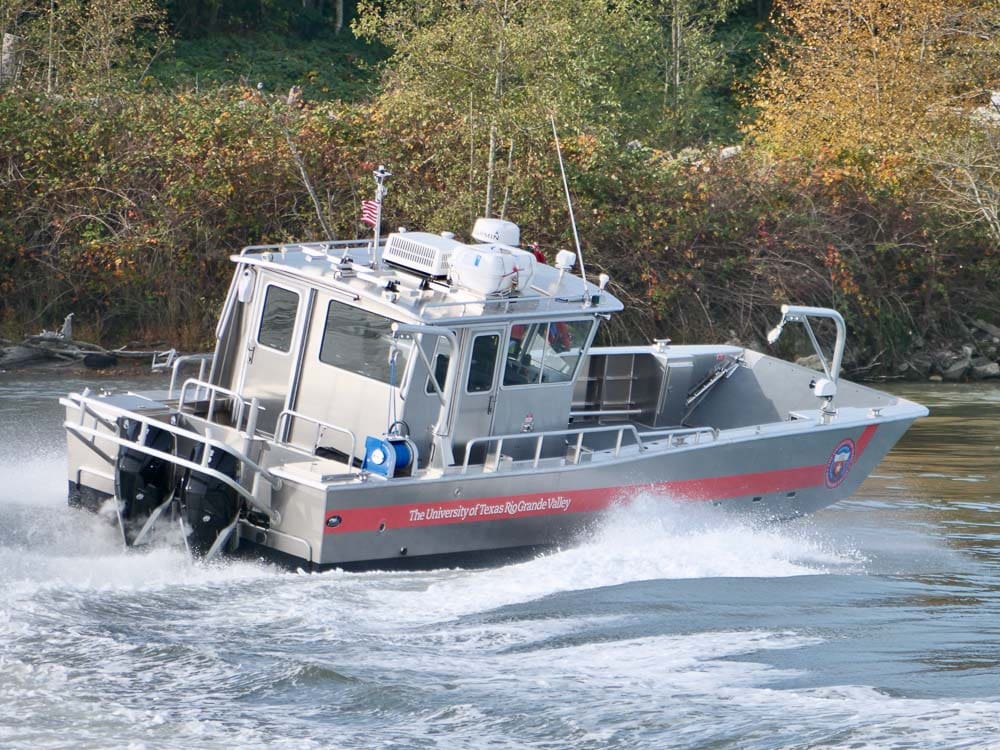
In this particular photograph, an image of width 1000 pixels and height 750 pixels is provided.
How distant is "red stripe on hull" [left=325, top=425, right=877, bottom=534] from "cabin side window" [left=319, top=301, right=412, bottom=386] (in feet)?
3.20

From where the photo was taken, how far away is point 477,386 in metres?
10.7

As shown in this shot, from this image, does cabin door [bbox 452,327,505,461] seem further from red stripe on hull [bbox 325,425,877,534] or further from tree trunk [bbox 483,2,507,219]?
tree trunk [bbox 483,2,507,219]

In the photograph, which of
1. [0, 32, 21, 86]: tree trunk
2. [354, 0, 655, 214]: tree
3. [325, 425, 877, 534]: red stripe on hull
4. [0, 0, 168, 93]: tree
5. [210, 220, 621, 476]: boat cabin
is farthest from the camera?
[0, 0, 168, 93]: tree

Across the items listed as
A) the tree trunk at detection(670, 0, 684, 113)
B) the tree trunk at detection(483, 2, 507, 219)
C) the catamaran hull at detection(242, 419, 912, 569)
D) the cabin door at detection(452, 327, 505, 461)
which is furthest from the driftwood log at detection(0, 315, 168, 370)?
the tree trunk at detection(670, 0, 684, 113)

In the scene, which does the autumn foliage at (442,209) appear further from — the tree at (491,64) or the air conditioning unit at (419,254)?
the air conditioning unit at (419,254)

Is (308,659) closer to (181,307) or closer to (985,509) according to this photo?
(985,509)

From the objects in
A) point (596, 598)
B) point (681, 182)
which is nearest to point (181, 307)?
point (681, 182)

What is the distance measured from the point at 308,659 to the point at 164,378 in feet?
39.1

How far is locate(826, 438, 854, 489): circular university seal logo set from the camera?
491 inches

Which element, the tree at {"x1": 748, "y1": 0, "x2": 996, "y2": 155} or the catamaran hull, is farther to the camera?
the tree at {"x1": 748, "y1": 0, "x2": 996, "y2": 155}

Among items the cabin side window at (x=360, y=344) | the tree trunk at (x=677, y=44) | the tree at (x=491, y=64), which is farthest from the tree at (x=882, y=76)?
the cabin side window at (x=360, y=344)

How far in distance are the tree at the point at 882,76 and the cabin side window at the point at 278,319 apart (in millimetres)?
16316

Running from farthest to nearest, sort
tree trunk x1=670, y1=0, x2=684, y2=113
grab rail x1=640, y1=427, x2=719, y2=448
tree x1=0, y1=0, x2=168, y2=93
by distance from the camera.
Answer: tree trunk x1=670, y1=0, x2=684, y2=113 < tree x1=0, y1=0, x2=168, y2=93 < grab rail x1=640, y1=427, x2=719, y2=448

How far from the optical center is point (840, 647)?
9.21 metres
